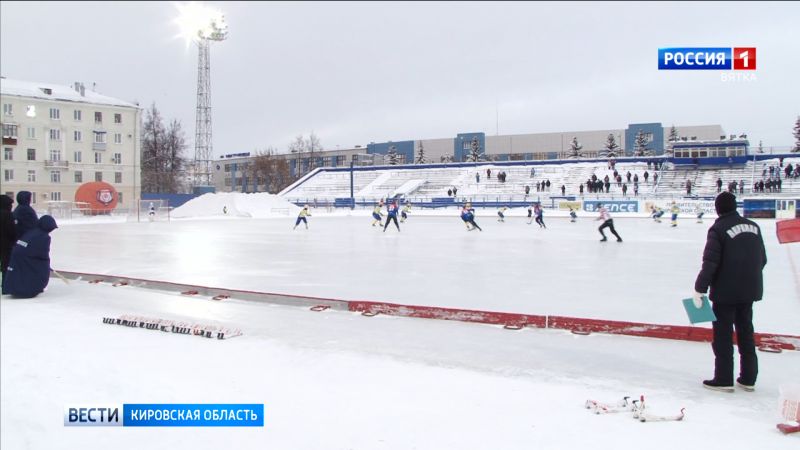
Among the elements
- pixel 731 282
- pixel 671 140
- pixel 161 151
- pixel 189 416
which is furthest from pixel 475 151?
pixel 189 416

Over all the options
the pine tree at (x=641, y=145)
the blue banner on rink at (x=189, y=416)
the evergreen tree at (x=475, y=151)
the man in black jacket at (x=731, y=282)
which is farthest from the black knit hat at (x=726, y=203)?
the evergreen tree at (x=475, y=151)

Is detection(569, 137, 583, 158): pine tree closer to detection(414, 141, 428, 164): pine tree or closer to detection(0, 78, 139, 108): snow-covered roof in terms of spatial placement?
detection(414, 141, 428, 164): pine tree

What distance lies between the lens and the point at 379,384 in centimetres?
445

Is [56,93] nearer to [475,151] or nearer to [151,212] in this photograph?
[151,212]

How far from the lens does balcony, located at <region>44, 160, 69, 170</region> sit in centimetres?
5126

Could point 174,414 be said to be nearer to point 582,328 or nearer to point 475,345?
point 475,345

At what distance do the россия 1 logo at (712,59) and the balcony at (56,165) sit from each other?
5690cm

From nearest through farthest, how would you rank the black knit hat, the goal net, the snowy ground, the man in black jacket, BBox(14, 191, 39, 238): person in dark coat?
1. the snowy ground
2. the man in black jacket
3. the black knit hat
4. BBox(14, 191, 39, 238): person in dark coat
5. the goal net

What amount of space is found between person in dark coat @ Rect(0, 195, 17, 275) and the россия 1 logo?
895 centimetres

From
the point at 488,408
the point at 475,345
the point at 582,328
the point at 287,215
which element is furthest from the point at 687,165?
the point at 287,215

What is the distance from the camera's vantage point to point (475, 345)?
5707 millimetres

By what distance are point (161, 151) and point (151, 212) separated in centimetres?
3730

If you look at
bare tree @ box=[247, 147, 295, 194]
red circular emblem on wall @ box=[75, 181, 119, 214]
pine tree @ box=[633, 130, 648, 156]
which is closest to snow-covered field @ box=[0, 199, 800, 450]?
red circular emblem on wall @ box=[75, 181, 119, 214]

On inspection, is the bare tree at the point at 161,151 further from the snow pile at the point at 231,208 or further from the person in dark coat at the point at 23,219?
the person in dark coat at the point at 23,219
